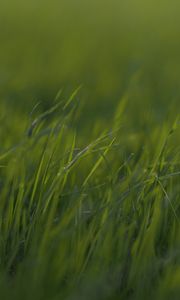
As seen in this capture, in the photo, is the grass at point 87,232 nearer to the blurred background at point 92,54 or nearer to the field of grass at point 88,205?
the field of grass at point 88,205

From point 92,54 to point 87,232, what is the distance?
3503 mm

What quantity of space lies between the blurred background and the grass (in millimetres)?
874

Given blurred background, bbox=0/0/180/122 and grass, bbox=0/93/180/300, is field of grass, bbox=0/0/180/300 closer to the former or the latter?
grass, bbox=0/93/180/300

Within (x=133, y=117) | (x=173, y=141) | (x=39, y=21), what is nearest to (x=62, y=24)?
(x=39, y=21)

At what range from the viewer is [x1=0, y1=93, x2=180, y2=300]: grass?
80.7 inches

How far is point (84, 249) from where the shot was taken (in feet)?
6.92

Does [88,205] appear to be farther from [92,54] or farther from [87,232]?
[92,54]

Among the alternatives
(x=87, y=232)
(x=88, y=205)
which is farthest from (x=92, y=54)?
(x=87, y=232)

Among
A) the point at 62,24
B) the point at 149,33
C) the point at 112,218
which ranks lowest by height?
the point at 149,33

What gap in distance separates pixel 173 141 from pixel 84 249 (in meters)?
1.13

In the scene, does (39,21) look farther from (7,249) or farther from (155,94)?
(7,249)

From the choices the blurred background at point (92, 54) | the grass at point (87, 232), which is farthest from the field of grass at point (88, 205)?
the blurred background at point (92, 54)

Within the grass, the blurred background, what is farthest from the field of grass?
the blurred background

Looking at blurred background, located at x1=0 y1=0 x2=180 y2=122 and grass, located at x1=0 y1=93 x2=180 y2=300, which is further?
blurred background, located at x1=0 y1=0 x2=180 y2=122
